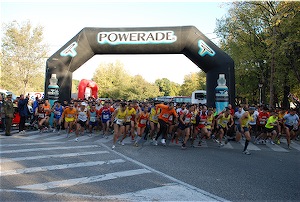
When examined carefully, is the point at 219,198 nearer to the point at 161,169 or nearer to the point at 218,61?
the point at 161,169

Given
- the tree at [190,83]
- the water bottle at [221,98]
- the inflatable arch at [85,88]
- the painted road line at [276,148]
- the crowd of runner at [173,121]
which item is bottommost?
the painted road line at [276,148]

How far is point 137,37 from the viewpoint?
1631 centimetres

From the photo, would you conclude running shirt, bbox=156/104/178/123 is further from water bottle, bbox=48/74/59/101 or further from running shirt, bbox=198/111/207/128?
water bottle, bbox=48/74/59/101

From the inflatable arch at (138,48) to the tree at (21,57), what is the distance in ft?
77.5

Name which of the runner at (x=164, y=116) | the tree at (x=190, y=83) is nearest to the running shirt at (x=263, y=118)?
the runner at (x=164, y=116)

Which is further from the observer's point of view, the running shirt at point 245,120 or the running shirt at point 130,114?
the running shirt at point 130,114

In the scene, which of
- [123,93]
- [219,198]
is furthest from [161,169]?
[123,93]

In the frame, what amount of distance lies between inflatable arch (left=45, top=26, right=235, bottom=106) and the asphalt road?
21.9 ft

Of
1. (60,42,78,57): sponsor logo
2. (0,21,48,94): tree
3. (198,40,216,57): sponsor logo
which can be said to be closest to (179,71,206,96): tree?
(0,21,48,94): tree

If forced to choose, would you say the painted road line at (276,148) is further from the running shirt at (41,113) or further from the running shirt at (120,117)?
the running shirt at (41,113)

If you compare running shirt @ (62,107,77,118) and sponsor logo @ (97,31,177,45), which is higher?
sponsor logo @ (97,31,177,45)

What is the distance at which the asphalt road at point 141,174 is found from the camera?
5.11m

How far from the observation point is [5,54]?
3688 cm

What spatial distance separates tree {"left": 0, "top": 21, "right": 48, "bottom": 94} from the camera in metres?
36.8
